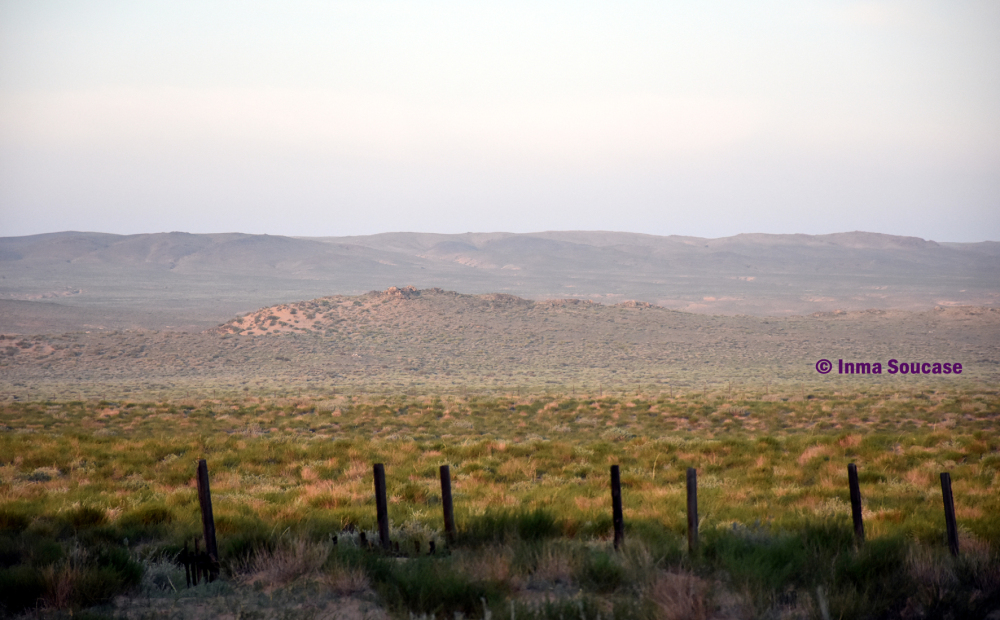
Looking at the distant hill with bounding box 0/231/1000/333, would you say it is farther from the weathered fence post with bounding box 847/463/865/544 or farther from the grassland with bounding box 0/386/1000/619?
the weathered fence post with bounding box 847/463/865/544

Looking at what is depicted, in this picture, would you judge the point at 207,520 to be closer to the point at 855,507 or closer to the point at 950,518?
the point at 855,507

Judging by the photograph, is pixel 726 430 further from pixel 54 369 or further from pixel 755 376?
pixel 54 369

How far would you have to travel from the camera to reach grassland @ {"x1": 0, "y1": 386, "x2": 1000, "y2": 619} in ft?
20.2

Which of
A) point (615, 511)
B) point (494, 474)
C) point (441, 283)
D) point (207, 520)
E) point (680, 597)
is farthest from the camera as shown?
point (441, 283)

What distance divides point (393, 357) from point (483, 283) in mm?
101695

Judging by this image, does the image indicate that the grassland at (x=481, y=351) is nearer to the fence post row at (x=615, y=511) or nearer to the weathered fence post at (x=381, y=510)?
the fence post row at (x=615, y=511)

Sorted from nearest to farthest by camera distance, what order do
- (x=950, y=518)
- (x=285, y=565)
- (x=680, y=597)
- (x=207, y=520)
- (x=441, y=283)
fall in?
(x=680, y=597) < (x=285, y=565) < (x=207, y=520) < (x=950, y=518) < (x=441, y=283)

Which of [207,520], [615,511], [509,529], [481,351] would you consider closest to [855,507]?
[615,511]

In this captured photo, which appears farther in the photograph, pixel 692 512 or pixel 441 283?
pixel 441 283

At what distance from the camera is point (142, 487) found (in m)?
12.0

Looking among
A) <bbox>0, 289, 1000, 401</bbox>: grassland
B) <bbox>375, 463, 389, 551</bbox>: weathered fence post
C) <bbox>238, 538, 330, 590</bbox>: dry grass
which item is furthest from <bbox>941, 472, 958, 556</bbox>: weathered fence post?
<bbox>0, 289, 1000, 401</bbox>: grassland

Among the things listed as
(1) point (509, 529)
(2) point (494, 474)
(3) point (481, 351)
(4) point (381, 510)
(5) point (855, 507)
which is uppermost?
(4) point (381, 510)

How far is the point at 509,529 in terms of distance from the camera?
26.5ft

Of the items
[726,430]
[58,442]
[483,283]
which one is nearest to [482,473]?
[58,442]
